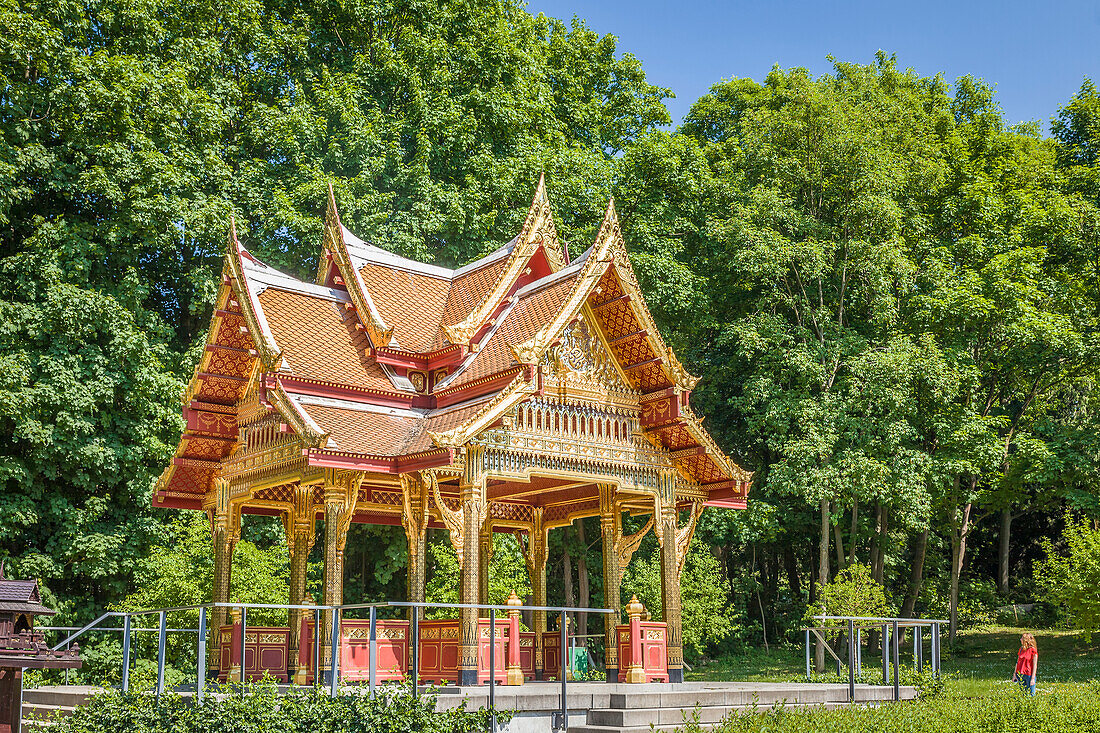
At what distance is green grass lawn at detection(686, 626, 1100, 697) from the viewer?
31203 millimetres

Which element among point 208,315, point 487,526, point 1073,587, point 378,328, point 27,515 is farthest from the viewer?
point 208,315

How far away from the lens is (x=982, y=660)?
3591 cm

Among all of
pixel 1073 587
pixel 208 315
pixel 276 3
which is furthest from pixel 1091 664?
pixel 276 3

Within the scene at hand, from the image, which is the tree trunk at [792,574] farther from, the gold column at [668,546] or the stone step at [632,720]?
the stone step at [632,720]

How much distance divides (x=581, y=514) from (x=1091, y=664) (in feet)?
69.6

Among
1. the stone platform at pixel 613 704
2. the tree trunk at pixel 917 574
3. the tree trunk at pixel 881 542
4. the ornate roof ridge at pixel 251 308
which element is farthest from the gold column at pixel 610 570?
the tree trunk at pixel 917 574

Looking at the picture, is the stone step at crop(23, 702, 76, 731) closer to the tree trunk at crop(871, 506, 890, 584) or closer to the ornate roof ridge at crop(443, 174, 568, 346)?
the ornate roof ridge at crop(443, 174, 568, 346)

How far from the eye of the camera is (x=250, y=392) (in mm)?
17969

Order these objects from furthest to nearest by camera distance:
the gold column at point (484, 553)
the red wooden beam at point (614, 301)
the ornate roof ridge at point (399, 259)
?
the ornate roof ridge at point (399, 259)
the gold column at point (484, 553)
the red wooden beam at point (614, 301)

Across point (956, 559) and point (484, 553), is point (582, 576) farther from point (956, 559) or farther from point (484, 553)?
point (484, 553)

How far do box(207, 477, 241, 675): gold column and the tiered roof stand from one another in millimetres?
998

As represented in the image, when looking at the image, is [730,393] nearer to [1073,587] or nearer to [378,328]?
[1073,587]

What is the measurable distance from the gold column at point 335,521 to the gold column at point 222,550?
308 cm

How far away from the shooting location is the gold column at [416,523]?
16.0 meters
